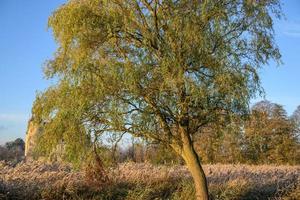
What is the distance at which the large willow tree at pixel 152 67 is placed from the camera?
37.3 ft

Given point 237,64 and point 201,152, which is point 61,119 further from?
point 201,152

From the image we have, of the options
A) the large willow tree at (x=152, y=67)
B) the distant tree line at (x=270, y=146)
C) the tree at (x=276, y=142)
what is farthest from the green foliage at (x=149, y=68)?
the tree at (x=276, y=142)

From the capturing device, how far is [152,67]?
11594mm

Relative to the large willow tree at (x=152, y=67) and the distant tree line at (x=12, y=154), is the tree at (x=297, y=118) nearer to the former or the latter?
the distant tree line at (x=12, y=154)

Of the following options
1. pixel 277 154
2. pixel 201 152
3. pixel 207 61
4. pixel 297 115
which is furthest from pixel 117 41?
pixel 297 115

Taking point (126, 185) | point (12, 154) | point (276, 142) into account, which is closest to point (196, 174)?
point (126, 185)

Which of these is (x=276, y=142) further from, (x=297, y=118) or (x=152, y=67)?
(x=152, y=67)

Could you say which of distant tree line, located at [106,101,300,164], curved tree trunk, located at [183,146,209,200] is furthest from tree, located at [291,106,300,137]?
curved tree trunk, located at [183,146,209,200]

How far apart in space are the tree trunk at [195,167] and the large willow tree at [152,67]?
0.03 metres

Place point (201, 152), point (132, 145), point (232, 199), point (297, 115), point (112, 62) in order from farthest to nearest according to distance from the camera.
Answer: point (297, 115)
point (201, 152)
point (232, 199)
point (132, 145)
point (112, 62)

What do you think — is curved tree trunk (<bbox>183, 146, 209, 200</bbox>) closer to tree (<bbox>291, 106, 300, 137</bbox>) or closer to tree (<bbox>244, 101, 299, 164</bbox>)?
tree (<bbox>244, 101, 299, 164</bbox>)

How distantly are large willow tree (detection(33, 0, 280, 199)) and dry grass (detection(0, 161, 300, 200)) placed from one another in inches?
51.9

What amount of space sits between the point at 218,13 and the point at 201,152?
2156cm

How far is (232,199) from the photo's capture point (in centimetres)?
1377
